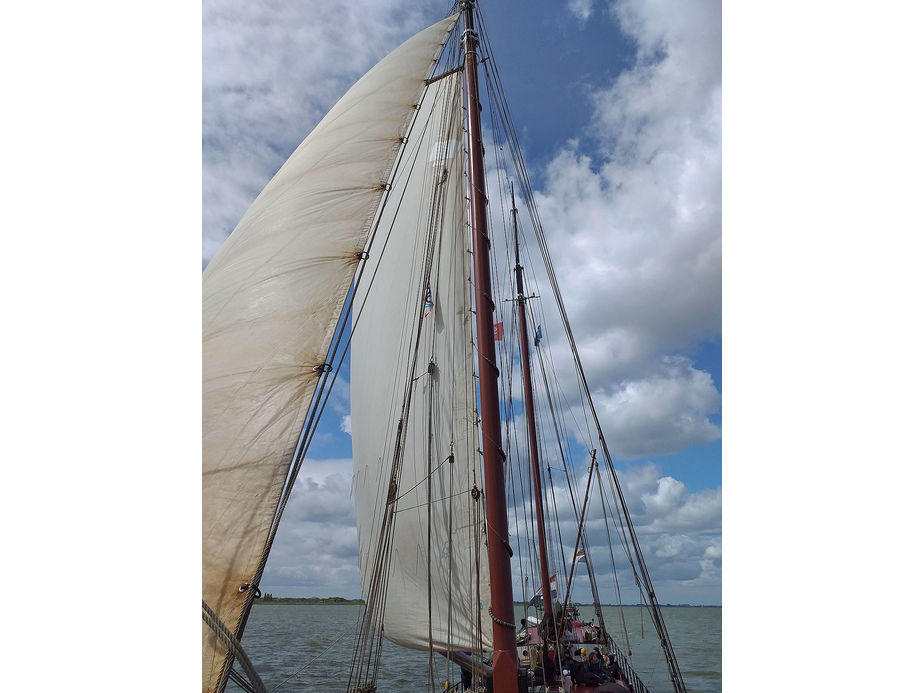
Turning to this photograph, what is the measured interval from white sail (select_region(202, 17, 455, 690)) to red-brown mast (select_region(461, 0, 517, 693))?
1.08 m

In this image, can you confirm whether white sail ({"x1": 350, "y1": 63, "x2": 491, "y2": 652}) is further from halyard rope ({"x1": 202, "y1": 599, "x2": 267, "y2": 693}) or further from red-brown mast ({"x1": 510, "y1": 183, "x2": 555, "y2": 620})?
red-brown mast ({"x1": 510, "y1": 183, "x2": 555, "y2": 620})

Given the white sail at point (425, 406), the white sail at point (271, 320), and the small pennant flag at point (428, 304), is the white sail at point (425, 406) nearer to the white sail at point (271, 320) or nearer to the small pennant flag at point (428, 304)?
the small pennant flag at point (428, 304)

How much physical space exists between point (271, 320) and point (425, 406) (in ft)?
13.3

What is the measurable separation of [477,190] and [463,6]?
10.6ft

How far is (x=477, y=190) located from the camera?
6.59m

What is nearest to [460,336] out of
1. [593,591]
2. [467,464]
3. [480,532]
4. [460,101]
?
[467,464]

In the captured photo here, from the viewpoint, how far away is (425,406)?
7.96 m

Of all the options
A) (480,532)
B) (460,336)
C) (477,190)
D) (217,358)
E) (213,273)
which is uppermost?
(477,190)

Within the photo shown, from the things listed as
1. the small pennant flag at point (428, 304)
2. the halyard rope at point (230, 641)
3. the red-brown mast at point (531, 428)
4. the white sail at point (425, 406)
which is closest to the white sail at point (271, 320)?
the halyard rope at point (230, 641)

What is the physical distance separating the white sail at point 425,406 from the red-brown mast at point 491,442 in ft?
3.10

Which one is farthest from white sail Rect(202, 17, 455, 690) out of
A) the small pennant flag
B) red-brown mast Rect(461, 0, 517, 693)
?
the small pennant flag

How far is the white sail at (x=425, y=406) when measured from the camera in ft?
23.6

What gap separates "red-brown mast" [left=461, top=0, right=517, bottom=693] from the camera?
4.84 meters
